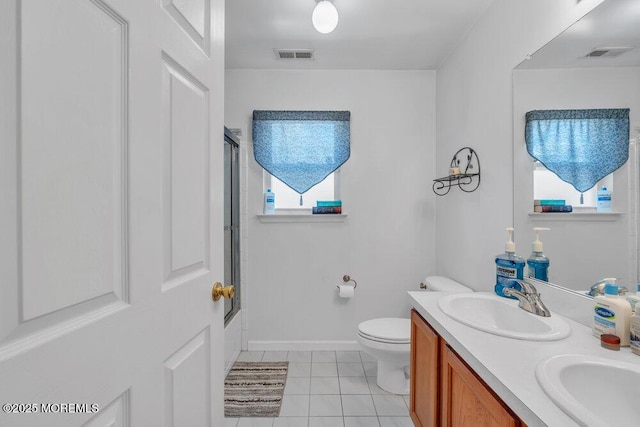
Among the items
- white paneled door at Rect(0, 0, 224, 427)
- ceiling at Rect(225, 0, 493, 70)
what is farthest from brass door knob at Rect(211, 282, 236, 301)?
ceiling at Rect(225, 0, 493, 70)

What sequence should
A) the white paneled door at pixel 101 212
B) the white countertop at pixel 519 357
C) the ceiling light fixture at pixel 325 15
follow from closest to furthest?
the white paneled door at pixel 101 212, the white countertop at pixel 519 357, the ceiling light fixture at pixel 325 15

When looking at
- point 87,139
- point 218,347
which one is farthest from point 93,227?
point 218,347

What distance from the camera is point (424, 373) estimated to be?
1.44 metres

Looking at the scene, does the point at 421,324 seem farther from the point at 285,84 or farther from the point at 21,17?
the point at 285,84

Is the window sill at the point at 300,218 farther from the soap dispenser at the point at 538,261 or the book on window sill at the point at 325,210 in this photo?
the soap dispenser at the point at 538,261

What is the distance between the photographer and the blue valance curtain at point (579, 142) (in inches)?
42.9

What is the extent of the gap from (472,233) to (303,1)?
176 centimetres

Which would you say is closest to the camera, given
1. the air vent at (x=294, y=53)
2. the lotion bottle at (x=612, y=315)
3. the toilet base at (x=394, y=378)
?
the lotion bottle at (x=612, y=315)

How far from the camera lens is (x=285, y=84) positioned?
8.46 feet

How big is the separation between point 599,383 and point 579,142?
3.01ft

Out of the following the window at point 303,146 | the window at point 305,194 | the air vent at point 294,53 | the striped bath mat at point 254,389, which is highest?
the air vent at point 294,53

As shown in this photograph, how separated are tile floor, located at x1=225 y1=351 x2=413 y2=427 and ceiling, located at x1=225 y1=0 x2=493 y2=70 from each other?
2407mm

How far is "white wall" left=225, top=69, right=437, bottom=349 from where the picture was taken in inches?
103

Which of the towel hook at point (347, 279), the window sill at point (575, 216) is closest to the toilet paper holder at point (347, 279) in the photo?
the towel hook at point (347, 279)
